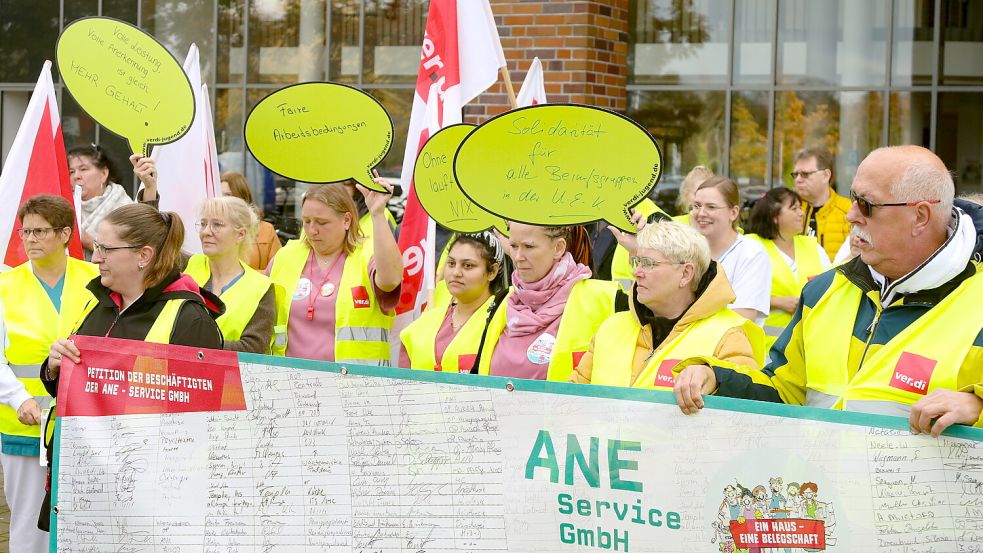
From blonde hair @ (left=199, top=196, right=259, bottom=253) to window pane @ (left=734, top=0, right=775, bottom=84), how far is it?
5748mm

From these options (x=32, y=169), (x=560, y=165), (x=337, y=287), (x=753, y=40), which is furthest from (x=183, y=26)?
(x=560, y=165)

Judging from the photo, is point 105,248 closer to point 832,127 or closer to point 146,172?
point 146,172

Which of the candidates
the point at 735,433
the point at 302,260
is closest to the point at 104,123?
the point at 302,260

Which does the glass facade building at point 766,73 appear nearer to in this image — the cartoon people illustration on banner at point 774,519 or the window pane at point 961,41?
the window pane at point 961,41

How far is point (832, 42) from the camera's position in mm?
10500

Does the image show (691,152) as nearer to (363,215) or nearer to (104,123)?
(363,215)

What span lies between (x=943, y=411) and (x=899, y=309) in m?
0.51

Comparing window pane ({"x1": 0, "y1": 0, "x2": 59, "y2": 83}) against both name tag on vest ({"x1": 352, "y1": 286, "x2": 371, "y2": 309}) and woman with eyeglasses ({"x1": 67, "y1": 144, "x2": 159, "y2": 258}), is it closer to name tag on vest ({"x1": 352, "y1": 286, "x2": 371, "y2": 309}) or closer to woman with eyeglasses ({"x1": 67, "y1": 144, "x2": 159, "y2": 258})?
woman with eyeglasses ({"x1": 67, "y1": 144, "x2": 159, "y2": 258})

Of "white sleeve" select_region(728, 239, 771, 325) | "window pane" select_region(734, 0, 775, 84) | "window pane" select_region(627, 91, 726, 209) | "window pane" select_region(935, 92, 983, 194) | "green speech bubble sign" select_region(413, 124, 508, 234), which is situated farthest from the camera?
"window pane" select_region(627, 91, 726, 209)

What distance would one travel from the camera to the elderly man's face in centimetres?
350

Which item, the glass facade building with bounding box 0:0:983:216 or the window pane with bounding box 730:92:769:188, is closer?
the glass facade building with bounding box 0:0:983:216

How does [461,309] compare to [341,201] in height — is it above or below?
below

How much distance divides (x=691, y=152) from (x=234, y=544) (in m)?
7.27
